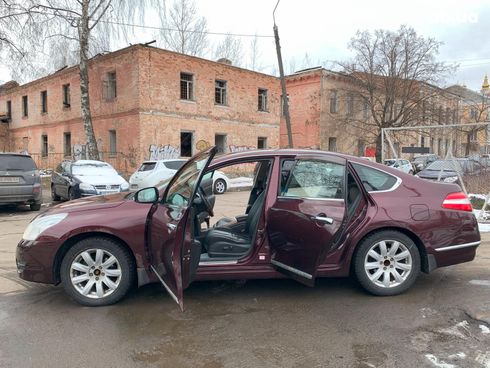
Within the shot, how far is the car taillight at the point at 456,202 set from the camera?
14.7 feet

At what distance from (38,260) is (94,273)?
55 centimetres

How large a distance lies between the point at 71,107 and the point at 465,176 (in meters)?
23.6

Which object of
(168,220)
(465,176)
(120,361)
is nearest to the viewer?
(120,361)

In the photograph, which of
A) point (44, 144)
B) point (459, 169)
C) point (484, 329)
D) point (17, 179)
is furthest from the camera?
point (44, 144)

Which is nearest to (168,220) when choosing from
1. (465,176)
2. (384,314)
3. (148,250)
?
(148,250)

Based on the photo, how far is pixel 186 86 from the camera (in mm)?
23875

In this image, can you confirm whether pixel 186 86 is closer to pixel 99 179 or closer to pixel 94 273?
pixel 99 179

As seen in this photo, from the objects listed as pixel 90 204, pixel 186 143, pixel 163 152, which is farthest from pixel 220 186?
pixel 90 204

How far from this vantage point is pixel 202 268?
4.12 metres

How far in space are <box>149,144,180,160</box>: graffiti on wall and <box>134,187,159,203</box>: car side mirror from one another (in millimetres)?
17961

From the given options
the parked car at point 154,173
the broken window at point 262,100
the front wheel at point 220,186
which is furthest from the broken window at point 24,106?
the front wheel at point 220,186

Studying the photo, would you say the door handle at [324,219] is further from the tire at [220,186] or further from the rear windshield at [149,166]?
the tire at [220,186]

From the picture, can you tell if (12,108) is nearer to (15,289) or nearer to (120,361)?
(15,289)

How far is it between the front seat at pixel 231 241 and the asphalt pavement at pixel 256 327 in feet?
1.69
